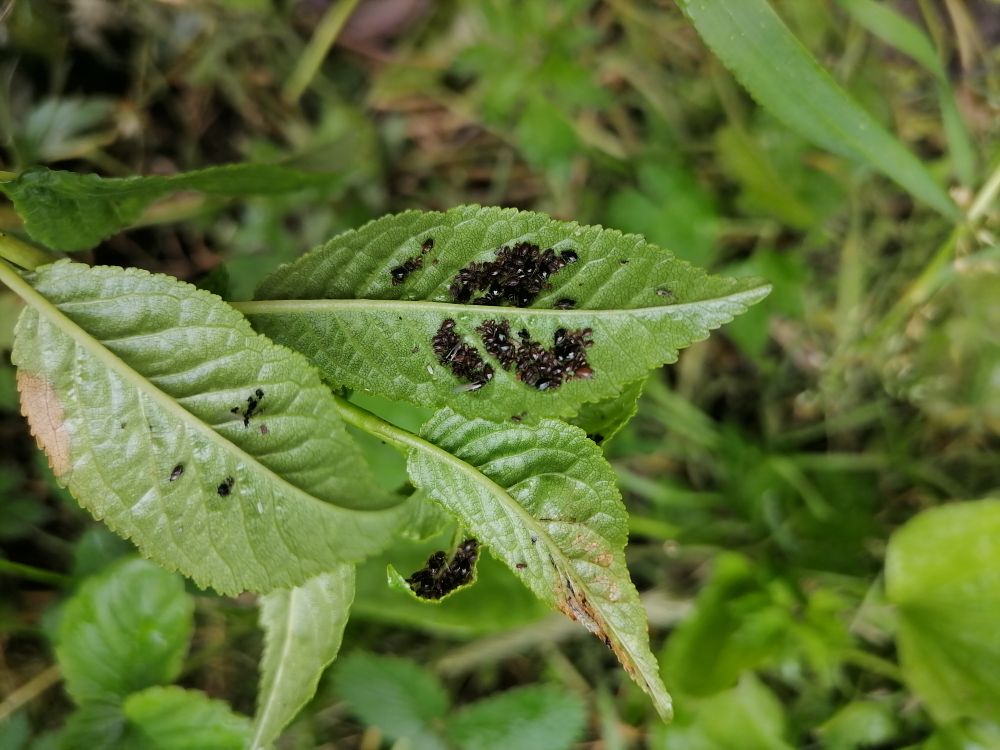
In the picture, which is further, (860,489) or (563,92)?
(860,489)

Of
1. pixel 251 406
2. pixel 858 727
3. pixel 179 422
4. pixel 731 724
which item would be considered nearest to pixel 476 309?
pixel 251 406

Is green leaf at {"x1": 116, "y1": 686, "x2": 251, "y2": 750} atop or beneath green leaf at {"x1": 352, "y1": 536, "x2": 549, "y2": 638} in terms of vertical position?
beneath

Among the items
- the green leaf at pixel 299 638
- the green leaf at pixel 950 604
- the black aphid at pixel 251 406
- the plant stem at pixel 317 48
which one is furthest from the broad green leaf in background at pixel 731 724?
the plant stem at pixel 317 48

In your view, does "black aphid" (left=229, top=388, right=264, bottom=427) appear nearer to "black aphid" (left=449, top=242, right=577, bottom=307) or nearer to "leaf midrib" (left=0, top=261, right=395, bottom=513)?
"leaf midrib" (left=0, top=261, right=395, bottom=513)

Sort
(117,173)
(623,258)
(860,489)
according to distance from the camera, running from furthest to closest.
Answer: (860,489) → (117,173) → (623,258)

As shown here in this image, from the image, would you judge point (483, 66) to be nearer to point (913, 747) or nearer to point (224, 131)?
point (224, 131)

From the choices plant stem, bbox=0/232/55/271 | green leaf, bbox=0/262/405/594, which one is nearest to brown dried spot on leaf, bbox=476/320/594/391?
green leaf, bbox=0/262/405/594

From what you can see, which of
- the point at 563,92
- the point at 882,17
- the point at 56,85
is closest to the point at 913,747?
the point at 882,17
